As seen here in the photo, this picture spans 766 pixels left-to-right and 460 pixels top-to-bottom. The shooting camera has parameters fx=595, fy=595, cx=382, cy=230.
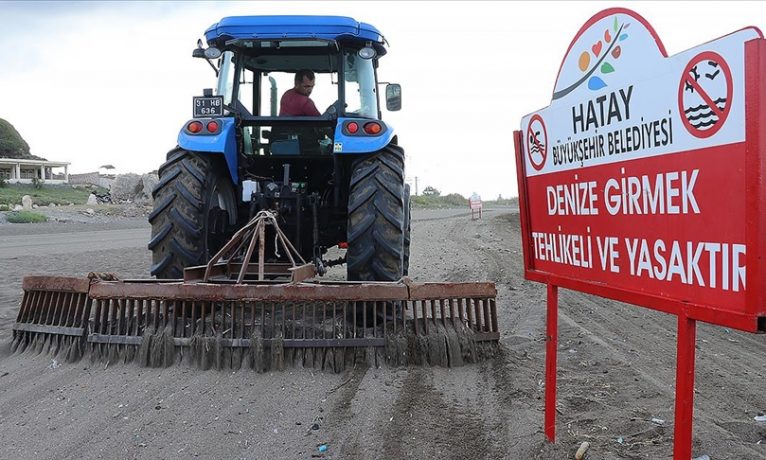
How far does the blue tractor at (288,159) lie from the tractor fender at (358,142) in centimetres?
1

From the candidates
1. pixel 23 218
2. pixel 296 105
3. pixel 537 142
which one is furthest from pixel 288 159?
pixel 23 218

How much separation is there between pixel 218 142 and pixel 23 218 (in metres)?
17.3

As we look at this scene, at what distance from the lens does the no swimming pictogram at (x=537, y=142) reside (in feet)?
8.84

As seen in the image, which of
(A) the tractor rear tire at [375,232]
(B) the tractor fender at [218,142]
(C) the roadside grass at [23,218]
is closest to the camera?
(A) the tractor rear tire at [375,232]

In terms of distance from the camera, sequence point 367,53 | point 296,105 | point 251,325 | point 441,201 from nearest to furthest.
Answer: point 251,325 < point 367,53 < point 296,105 < point 441,201

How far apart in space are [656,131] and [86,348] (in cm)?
353

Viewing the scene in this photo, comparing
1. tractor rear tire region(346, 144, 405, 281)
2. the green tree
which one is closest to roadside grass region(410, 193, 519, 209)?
the green tree

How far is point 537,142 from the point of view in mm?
2754

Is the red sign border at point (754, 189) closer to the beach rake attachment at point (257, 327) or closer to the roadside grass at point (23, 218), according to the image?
the beach rake attachment at point (257, 327)

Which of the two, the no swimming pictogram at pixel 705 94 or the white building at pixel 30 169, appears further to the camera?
the white building at pixel 30 169

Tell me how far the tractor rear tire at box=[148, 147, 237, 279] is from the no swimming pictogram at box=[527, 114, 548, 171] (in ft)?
8.74

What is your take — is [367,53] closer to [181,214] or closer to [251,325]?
[181,214]

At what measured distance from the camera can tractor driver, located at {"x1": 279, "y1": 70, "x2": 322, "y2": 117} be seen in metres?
5.47

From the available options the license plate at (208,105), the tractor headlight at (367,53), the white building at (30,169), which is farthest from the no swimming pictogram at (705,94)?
the white building at (30,169)
